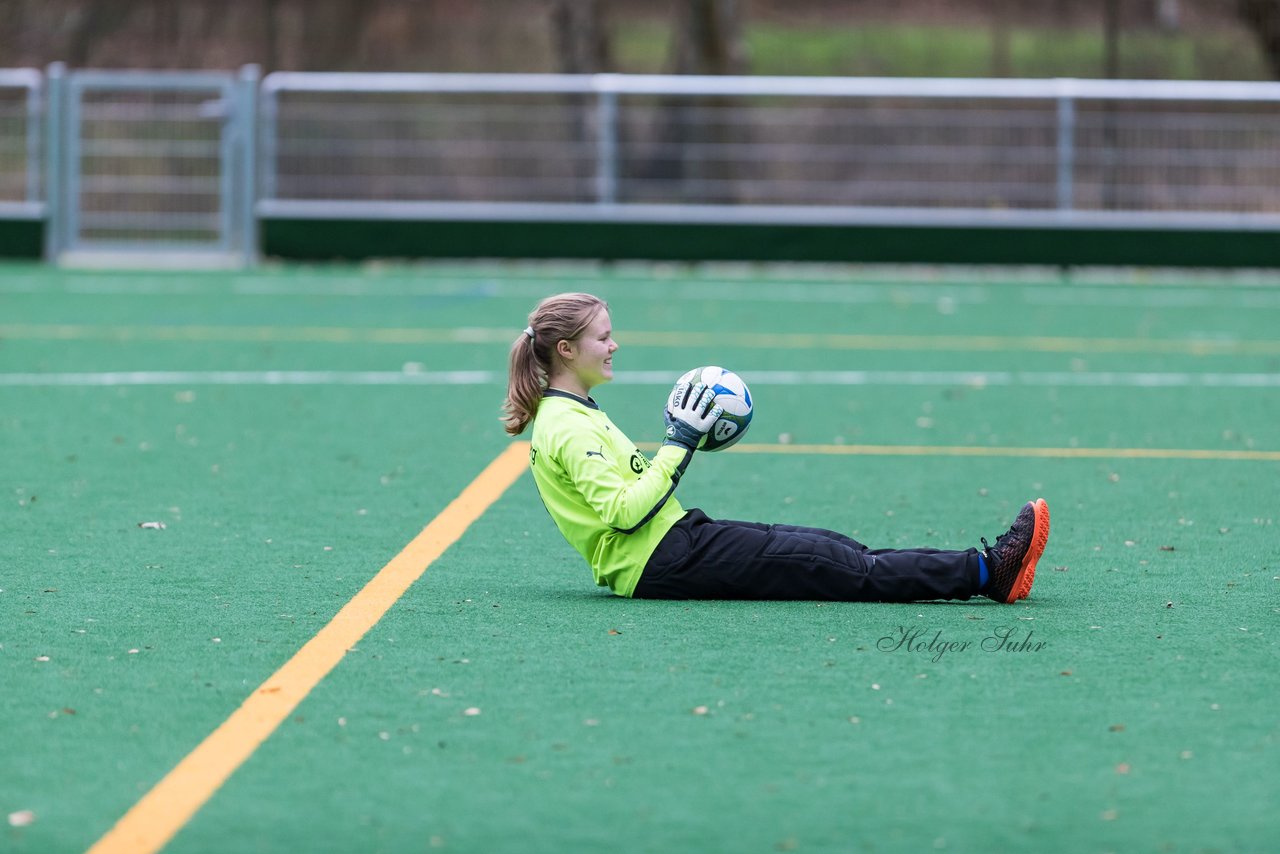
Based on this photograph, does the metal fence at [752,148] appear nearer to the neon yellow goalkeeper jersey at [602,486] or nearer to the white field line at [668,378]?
the white field line at [668,378]

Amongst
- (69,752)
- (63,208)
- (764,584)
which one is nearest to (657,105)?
(63,208)

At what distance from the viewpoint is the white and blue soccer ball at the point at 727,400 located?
590cm

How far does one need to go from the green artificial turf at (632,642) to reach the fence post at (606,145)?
8.63m

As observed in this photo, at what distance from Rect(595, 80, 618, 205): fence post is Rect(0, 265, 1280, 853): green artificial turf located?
8635 millimetres

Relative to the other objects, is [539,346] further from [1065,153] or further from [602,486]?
[1065,153]

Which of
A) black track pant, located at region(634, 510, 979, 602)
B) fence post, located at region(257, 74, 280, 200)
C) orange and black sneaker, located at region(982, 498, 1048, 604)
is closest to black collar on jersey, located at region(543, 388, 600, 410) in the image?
black track pant, located at region(634, 510, 979, 602)

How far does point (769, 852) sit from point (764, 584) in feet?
7.24

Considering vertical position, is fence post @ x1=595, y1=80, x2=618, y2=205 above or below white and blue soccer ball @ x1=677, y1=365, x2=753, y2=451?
above

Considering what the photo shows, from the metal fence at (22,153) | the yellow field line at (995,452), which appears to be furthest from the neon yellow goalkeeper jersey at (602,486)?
the metal fence at (22,153)

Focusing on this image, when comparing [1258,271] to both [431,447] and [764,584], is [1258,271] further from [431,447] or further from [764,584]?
[764,584]

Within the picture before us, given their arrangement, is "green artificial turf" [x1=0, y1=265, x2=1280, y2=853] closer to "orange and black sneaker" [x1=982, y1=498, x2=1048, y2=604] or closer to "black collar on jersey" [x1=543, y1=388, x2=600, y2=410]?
"orange and black sneaker" [x1=982, y1=498, x2=1048, y2=604]

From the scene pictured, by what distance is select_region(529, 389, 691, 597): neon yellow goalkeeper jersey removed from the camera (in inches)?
231

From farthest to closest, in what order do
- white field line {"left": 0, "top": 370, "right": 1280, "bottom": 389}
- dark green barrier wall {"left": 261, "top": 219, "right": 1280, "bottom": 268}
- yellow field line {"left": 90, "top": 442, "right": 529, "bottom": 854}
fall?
1. dark green barrier wall {"left": 261, "top": 219, "right": 1280, "bottom": 268}
2. white field line {"left": 0, "top": 370, "right": 1280, "bottom": 389}
3. yellow field line {"left": 90, "top": 442, "right": 529, "bottom": 854}

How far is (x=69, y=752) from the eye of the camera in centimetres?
452
